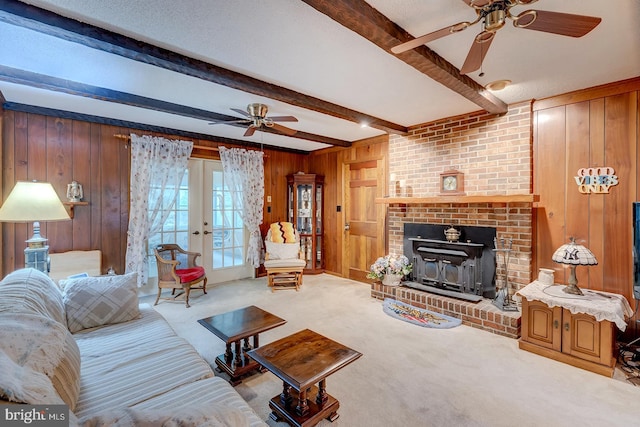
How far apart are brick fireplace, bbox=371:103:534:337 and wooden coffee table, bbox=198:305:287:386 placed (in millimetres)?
2155

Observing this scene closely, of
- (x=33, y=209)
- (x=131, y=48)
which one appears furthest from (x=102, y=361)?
(x=131, y=48)

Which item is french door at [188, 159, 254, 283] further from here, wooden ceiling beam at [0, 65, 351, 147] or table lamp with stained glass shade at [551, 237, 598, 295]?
table lamp with stained glass shade at [551, 237, 598, 295]

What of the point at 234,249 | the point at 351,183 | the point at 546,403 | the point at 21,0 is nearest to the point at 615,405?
the point at 546,403

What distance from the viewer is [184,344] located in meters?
1.95

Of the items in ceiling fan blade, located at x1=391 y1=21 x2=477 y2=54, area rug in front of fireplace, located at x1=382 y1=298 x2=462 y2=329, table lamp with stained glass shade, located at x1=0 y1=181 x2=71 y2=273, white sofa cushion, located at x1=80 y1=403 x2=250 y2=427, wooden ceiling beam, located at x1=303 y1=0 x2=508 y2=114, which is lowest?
area rug in front of fireplace, located at x1=382 y1=298 x2=462 y2=329

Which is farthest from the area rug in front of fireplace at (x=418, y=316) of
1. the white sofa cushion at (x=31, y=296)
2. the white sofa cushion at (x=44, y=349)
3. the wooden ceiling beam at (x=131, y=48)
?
the white sofa cushion at (x=31, y=296)

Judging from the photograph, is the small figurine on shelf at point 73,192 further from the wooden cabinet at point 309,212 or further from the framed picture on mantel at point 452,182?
the framed picture on mantel at point 452,182

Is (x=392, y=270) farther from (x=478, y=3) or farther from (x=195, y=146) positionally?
(x=195, y=146)

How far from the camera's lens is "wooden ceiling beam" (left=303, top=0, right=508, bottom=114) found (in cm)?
155

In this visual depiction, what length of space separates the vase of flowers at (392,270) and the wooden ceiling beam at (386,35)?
7.48ft

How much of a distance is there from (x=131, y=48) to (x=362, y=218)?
12.9 ft

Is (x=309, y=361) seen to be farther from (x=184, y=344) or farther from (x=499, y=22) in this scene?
(x=499, y=22)

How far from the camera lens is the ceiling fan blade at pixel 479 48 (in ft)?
5.08

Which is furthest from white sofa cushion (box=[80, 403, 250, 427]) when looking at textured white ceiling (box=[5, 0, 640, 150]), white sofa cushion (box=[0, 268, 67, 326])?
textured white ceiling (box=[5, 0, 640, 150])
